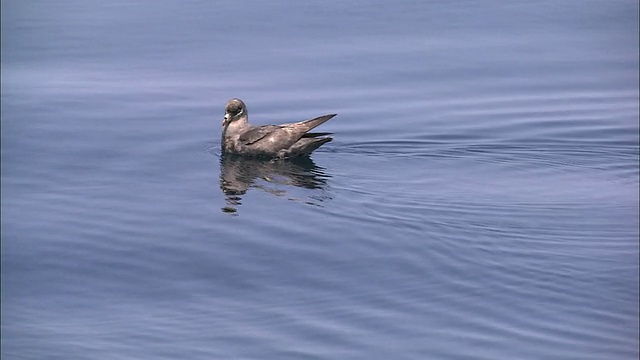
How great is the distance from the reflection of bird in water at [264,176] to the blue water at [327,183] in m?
0.07

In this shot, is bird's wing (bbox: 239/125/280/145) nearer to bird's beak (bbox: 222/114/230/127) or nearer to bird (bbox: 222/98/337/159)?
bird (bbox: 222/98/337/159)

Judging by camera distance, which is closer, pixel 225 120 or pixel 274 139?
pixel 274 139

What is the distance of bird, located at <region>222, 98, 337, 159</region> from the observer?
18.5m

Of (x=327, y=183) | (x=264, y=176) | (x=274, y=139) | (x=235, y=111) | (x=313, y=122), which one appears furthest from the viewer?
(x=235, y=111)

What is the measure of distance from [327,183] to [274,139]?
5.07ft

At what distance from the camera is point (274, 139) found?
18.5 metres

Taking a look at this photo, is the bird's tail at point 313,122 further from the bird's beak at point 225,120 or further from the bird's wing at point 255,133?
the bird's beak at point 225,120

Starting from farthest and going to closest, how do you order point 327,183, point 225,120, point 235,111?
point 235,111 < point 225,120 < point 327,183

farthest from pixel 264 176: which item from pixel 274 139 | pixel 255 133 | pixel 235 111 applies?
pixel 235 111

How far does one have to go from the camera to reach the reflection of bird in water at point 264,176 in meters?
17.2

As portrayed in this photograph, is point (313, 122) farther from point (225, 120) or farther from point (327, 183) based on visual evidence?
point (327, 183)

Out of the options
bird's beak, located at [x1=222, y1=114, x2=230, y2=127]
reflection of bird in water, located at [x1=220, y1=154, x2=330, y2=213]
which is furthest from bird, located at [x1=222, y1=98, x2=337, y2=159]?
reflection of bird in water, located at [x1=220, y1=154, x2=330, y2=213]

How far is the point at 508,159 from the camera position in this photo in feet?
60.4

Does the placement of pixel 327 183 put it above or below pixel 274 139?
below
